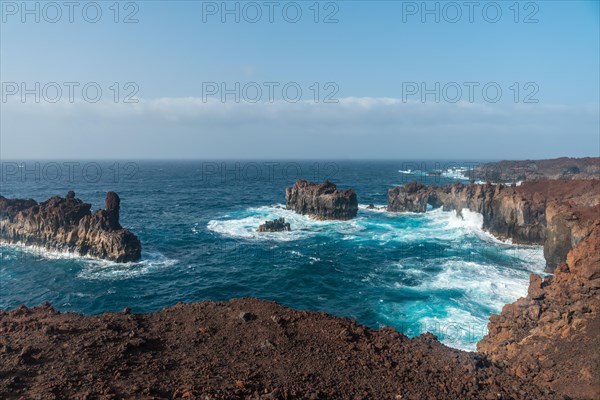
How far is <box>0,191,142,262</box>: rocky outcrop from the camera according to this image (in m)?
41.5

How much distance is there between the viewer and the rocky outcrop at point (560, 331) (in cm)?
1548

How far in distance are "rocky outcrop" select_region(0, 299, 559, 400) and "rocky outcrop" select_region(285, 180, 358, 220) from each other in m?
48.1

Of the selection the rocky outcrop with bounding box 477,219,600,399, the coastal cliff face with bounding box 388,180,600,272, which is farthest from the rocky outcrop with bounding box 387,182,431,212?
the rocky outcrop with bounding box 477,219,600,399

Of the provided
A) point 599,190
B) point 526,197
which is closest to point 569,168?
point 599,190

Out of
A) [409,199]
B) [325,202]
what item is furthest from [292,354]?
[409,199]

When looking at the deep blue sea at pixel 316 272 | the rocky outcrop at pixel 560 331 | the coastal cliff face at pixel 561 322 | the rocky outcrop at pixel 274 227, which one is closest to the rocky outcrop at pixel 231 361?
the rocky outcrop at pixel 560 331

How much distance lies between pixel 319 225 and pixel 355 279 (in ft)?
84.5

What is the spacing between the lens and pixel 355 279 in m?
35.8

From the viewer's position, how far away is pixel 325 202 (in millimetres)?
65250

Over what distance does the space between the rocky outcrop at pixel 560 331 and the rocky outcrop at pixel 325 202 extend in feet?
136

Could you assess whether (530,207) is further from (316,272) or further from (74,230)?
(74,230)

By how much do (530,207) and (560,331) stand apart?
34355 millimetres

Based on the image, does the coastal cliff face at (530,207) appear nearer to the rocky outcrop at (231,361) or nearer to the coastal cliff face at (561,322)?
the coastal cliff face at (561,322)

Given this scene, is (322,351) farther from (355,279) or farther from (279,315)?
(355,279)
